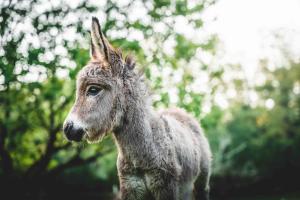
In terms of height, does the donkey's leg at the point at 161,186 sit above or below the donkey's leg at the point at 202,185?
above

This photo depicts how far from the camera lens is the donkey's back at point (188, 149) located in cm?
519

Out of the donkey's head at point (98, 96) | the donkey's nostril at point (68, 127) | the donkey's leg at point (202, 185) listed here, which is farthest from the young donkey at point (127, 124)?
the donkey's leg at point (202, 185)

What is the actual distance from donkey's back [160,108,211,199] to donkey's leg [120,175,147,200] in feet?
1.92

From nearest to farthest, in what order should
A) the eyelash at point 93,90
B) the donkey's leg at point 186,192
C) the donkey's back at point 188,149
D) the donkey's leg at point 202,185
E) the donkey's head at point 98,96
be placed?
the donkey's head at point 98,96
the eyelash at point 93,90
the donkey's leg at point 186,192
the donkey's back at point 188,149
the donkey's leg at point 202,185

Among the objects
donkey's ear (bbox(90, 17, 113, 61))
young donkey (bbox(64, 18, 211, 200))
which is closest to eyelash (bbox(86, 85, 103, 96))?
young donkey (bbox(64, 18, 211, 200))

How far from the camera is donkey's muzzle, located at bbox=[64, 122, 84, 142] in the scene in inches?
163

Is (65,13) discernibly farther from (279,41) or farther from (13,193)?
(279,41)

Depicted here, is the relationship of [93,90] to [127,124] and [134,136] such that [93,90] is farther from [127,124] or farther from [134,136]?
[134,136]

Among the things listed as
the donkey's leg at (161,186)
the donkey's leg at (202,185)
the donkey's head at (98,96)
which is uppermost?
the donkey's head at (98,96)

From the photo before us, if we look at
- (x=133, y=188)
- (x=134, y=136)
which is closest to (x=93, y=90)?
(x=134, y=136)

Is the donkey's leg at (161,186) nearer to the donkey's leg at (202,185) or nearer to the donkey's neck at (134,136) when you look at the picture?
the donkey's neck at (134,136)

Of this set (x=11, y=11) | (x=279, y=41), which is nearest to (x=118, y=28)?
(x=11, y=11)

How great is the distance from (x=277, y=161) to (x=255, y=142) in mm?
2389

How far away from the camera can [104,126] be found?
177 inches
